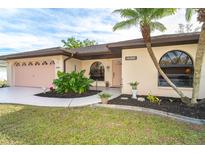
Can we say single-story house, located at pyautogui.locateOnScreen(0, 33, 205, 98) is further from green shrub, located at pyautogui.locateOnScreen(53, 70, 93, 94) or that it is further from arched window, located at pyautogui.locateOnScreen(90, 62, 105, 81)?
green shrub, located at pyautogui.locateOnScreen(53, 70, 93, 94)

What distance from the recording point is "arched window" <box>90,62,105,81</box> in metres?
16.7

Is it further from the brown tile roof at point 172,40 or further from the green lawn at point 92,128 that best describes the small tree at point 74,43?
the green lawn at point 92,128

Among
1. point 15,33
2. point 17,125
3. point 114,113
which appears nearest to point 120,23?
point 114,113

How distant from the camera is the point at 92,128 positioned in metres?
5.38

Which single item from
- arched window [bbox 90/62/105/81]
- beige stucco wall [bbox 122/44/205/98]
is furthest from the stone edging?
arched window [bbox 90/62/105/81]

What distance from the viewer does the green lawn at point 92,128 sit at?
4.50 meters

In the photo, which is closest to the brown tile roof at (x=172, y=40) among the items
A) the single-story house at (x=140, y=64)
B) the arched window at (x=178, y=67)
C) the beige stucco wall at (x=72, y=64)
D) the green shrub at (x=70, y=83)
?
the single-story house at (x=140, y=64)

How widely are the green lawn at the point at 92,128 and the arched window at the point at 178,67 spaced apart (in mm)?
4445

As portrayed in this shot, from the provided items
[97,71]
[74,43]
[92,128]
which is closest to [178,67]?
[92,128]

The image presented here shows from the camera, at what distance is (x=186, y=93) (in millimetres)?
9711

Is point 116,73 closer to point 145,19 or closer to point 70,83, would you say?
point 70,83

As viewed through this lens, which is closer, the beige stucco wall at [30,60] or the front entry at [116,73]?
the beige stucco wall at [30,60]

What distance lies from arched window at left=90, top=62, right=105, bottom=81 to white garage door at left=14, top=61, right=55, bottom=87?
414cm

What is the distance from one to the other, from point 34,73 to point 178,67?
12.8 m
